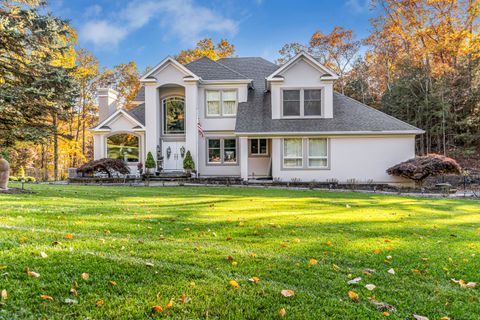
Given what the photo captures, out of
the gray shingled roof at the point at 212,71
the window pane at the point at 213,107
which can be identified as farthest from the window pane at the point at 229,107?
the gray shingled roof at the point at 212,71

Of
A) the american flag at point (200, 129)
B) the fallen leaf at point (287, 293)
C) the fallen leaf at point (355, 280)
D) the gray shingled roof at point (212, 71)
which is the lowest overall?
the fallen leaf at point (355, 280)

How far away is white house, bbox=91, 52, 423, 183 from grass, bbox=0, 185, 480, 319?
37.9 ft

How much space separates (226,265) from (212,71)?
18.6 m

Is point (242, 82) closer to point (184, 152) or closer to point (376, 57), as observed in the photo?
point (184, 152)

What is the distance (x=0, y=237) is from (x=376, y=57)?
36.5 metres

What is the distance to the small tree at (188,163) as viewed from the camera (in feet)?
62.5

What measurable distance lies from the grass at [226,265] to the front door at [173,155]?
13.1 metres

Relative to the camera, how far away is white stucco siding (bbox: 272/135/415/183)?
1808 cm

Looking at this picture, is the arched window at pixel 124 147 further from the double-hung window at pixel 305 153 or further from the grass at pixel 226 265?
the grass at pixel 226 265

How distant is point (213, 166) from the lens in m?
20.5

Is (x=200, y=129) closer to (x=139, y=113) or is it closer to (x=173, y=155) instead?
(x=173, y=155)

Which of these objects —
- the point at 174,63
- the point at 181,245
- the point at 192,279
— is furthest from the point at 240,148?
the point at 192,279

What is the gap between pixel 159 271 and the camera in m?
3.57

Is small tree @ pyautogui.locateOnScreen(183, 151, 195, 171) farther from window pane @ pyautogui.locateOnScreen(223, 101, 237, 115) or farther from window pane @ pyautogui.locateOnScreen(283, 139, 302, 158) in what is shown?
window pane @ pyautogui.locateOnScreen(283, 139, 302, 158)
